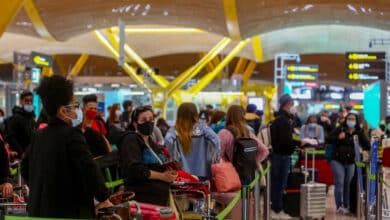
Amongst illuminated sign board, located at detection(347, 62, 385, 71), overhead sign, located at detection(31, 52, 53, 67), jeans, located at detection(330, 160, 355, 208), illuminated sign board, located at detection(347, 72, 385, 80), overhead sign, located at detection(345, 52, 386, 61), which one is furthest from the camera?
illuminated sign board, located at detection(347, 62, 385, 71)

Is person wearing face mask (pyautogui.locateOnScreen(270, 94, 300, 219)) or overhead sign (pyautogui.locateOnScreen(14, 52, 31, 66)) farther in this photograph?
overhead sign (pyautogui.locateOnScreen(14, 52, 31, 66))

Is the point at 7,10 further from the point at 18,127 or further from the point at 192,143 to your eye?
the point at 192,143

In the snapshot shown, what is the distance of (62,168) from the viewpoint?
367 centimetres

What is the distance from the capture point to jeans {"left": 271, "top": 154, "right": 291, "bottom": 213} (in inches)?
385

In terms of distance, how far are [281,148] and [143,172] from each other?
5177 millimetres

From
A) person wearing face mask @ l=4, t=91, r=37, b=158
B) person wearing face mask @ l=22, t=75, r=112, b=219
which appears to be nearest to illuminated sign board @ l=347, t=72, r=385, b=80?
person wearing face mask @ l=4, t=91, r=37, b=158

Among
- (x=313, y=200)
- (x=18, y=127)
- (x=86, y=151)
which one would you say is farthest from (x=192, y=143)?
(x=18, y=127)

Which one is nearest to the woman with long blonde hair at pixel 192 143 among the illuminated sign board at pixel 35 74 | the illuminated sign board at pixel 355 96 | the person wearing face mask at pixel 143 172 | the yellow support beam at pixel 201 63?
the person wearing face mask at pixel 143 172

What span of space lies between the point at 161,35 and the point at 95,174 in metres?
26.7

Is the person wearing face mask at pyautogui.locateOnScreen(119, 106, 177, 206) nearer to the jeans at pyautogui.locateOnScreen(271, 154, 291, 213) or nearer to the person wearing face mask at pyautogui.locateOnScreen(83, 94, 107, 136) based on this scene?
the person wearing face mask at pyautogui.locateOnScreen(83, 94, 107, 136)

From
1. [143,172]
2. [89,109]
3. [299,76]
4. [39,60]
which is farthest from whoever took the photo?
[299,76]

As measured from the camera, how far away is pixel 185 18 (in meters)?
15.6

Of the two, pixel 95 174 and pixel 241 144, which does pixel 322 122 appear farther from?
pixel 95 174

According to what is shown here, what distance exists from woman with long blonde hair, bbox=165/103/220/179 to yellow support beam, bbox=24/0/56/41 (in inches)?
333
